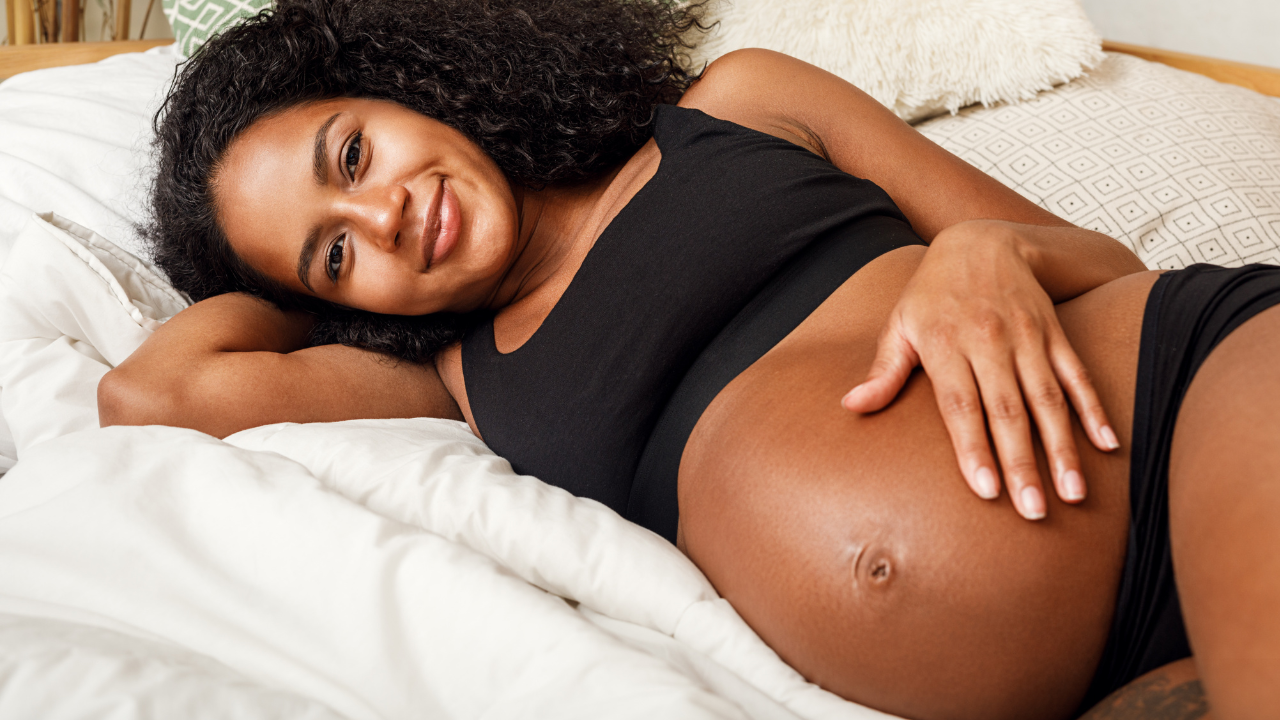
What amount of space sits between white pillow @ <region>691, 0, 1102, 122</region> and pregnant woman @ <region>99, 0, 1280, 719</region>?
24 centimetres

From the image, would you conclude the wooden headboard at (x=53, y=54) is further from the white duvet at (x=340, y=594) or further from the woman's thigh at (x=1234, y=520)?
A: the woman's thigh at (x=1234, y=520)

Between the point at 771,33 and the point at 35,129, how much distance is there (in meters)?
1.39

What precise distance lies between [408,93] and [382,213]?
265 millimetres

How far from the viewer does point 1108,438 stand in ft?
2.06

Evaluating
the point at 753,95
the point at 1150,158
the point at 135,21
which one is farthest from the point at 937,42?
the point at 135,21

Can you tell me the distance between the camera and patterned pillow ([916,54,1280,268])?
1186 millimetres

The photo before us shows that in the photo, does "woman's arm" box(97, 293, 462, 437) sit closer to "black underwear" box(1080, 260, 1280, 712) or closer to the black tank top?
the black tank top

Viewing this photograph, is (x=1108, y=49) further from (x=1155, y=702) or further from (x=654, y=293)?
(x=1155, y=702)

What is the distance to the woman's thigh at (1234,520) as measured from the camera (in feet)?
1.50

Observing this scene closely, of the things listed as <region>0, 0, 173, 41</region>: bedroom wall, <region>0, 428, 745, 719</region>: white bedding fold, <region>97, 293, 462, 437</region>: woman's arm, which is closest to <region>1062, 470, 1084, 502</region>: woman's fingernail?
<region>0, 428, 745, 719</region>: white bedding fold

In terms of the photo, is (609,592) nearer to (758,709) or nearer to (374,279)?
(758,709)

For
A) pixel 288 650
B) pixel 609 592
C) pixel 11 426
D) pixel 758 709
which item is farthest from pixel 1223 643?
pixel 11 426

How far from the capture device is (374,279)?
101cm

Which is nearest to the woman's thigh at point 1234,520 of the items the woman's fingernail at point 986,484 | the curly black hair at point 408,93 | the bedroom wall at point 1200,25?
the woman's fingernail at point 986,484
